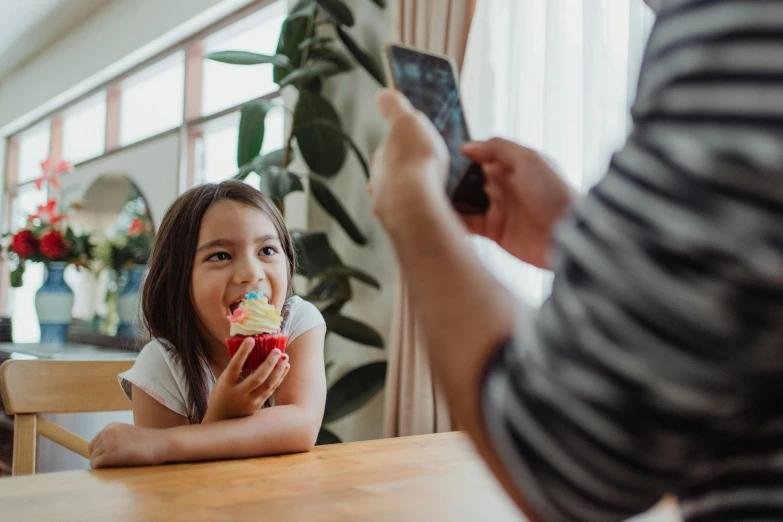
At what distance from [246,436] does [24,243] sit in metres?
3.19

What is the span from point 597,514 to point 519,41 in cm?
219

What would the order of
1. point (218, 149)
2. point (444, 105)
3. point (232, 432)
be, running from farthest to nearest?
point (218, 149), point (232, 432), point (444, 105)

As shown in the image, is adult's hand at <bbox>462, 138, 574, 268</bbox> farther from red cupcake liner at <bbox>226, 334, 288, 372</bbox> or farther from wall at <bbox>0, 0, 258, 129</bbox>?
wall at <bbox>0, 0, 258, 129</bbox>

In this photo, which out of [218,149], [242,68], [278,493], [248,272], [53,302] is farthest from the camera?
[218,149]

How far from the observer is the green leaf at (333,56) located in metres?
3.14

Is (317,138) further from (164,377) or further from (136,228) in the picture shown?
(136,228)

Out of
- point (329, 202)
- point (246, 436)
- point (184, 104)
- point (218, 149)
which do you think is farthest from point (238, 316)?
point (184, 104)

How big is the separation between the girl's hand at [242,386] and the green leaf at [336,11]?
211cm

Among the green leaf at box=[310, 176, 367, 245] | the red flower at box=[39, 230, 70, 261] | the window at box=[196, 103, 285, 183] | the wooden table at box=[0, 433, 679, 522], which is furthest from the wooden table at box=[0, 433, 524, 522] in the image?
the window at box=[196, 103, 285, 183]

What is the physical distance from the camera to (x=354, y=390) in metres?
2.79

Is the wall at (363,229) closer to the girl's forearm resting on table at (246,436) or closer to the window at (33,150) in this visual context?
the girl's forearm resting on table at (246,436)

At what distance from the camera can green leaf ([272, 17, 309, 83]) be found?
3.08m

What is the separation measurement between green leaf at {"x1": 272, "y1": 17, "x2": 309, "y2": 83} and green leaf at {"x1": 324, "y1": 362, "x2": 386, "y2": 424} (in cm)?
131

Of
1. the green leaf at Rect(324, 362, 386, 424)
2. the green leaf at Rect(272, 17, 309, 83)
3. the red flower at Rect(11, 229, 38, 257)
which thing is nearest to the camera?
the green leaf at Rect(324, 362, 386, 424)
